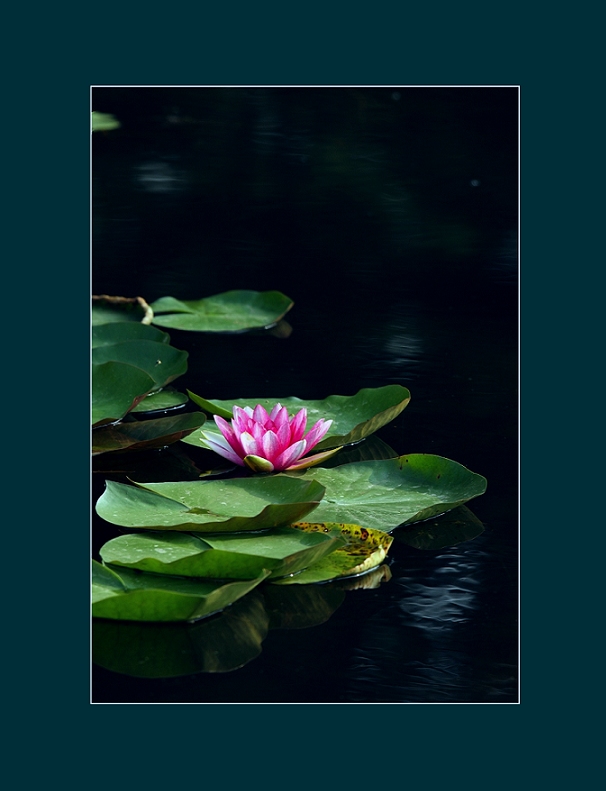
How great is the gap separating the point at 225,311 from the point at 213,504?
1.75 metres

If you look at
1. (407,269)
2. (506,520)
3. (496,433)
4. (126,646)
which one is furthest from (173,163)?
(126,646)

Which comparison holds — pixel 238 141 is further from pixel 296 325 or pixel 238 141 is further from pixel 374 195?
pixel 296 325

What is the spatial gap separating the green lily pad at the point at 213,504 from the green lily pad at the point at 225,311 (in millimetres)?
1446

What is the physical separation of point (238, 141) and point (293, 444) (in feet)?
8.56

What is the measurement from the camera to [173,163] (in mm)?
4422

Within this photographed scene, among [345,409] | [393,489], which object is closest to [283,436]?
[393,489]

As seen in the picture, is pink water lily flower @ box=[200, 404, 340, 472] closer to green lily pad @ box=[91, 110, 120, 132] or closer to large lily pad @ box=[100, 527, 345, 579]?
large lily pad @ box=[100, 527, 345, 579]

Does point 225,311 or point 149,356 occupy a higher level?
point 225,311

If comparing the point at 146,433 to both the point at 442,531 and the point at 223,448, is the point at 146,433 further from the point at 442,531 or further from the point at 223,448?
the point at 442,531

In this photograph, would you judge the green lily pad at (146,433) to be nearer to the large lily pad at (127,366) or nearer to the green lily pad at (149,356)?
the large lily pad at (127,366)

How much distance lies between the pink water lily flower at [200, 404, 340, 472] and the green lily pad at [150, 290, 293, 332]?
1207 millimetres

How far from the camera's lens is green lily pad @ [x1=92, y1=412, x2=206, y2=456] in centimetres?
245

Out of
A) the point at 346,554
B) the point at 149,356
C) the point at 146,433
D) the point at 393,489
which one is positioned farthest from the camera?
the point at 149,356

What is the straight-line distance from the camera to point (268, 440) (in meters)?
2.26
